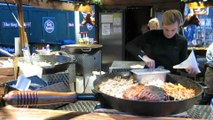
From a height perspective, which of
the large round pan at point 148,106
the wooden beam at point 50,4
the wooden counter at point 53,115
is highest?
the wooden beam at point 50,4

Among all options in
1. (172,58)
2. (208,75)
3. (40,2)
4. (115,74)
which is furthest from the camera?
(40,2)

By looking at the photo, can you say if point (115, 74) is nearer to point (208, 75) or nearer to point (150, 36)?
point (150, 36)

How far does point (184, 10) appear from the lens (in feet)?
21.8

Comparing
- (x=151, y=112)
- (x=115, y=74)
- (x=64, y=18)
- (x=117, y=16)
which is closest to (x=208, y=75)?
(x=115, y=74)

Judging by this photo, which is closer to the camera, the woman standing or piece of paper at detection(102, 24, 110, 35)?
the woman standing

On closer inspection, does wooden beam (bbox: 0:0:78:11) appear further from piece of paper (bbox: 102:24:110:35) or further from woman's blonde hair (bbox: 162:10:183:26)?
woman's blonde hair (bbox: 162:10:183:26)

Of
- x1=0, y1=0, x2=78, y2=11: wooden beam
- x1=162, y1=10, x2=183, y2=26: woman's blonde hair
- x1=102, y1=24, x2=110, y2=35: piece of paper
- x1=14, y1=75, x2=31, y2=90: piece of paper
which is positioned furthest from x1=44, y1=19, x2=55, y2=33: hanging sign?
x1=14, y1=75, x2=31, y2=90: piece of paper

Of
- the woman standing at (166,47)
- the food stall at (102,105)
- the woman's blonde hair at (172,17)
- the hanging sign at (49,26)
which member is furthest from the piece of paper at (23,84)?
the hanging sign at (49,26)

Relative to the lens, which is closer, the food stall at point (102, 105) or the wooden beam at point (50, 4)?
the food stall at point (102, 105)

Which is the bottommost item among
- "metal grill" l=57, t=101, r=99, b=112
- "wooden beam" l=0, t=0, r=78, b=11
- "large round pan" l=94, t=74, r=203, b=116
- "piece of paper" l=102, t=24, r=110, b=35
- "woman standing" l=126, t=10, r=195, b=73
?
"metal grill" l=57, t=101, r=99, b=112

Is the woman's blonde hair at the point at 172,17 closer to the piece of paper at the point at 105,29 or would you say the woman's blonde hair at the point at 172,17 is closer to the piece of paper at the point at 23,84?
the piece of paper at the point at 23,84

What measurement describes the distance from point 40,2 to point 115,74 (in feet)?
11.9

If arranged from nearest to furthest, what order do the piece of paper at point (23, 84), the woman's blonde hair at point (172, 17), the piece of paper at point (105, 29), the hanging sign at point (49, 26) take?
the piece of paper at point (23, 84) → the woman's blonde hair at point (172, 17) → the piece of paper at point (105, 29) → the hanging sign at point (49, 26)

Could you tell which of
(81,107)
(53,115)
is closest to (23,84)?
(53,115)
